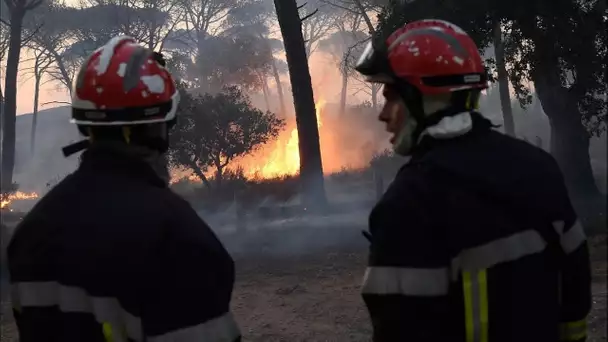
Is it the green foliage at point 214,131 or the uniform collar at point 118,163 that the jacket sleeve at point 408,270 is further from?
the green foliage at point 214,131

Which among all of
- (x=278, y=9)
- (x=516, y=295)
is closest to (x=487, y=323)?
(x=516, y=295)

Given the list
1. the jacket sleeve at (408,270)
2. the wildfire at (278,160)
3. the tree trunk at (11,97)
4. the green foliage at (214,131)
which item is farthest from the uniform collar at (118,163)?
the tree trunk at (11,97)

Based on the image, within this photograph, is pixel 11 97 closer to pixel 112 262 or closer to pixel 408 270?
pixel 112 262

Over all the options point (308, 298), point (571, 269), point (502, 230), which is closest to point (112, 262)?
point (502, 230)

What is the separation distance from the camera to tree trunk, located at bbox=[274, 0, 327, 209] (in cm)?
1409

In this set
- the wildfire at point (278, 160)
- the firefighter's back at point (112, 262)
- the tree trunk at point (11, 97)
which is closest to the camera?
the firefighter's back at point (112, 262)

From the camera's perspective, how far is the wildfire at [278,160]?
65.0ft

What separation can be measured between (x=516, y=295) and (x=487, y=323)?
118 mm

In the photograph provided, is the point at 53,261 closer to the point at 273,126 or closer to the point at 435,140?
the point at 435,140

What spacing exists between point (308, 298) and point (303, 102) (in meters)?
7.06

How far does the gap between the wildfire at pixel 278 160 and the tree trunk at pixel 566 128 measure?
8.55 metres

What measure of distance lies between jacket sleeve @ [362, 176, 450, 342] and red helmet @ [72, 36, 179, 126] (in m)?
0.74

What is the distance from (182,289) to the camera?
184 cm

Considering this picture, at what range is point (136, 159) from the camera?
200 centimetres
